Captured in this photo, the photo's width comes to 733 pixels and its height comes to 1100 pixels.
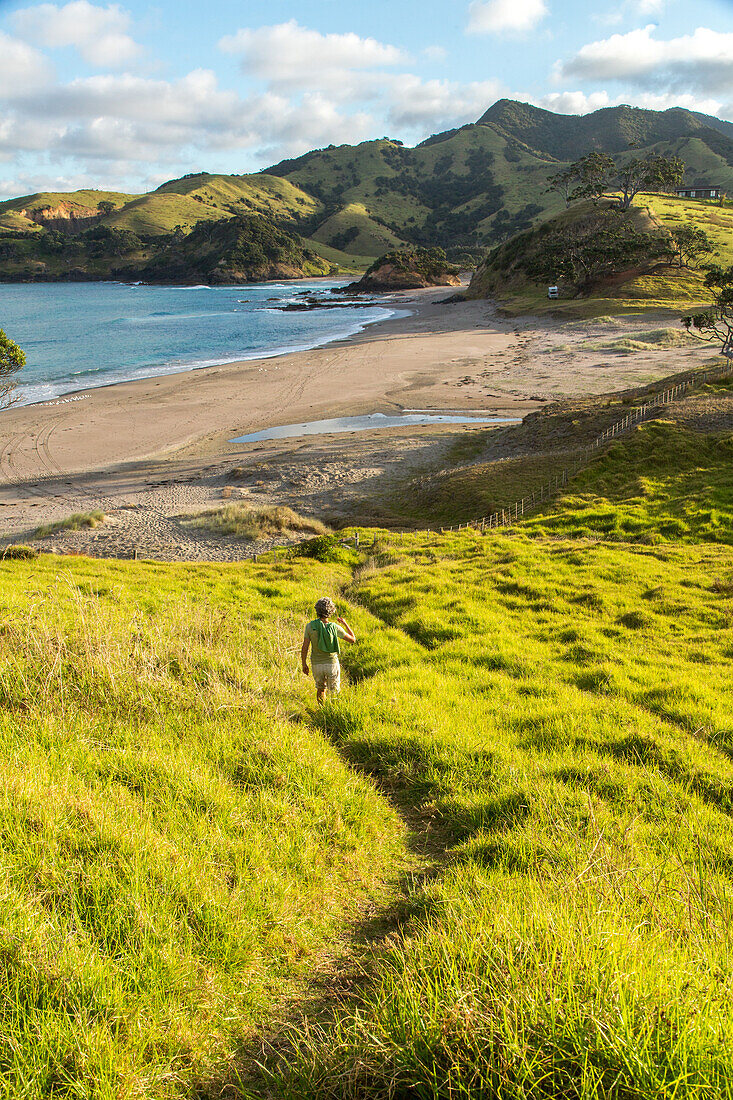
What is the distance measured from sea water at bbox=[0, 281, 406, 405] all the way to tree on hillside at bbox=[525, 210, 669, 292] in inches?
919

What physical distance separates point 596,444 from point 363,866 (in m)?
21.7

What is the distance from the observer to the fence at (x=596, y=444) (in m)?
19.2

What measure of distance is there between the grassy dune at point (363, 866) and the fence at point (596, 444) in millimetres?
9960

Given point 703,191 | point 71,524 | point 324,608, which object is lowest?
point 71,524

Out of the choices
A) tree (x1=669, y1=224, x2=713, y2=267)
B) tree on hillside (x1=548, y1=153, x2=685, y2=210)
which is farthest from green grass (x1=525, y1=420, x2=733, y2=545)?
tree on hillside (x1=548, y1=153, x2=685, y2=210)

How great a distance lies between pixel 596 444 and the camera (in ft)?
75.2

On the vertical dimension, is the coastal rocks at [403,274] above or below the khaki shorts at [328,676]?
above

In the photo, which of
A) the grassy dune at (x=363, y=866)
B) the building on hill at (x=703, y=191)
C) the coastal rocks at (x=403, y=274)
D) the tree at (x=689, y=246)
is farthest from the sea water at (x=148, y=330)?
the building on hill at (x=703, y=191)

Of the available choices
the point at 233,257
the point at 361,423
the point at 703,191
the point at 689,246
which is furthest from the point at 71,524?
the point at 703,191

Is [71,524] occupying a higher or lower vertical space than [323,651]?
higher

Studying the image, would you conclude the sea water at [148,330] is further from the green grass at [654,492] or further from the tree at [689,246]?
the green grass at [654,492]

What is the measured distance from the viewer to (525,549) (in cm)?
1516

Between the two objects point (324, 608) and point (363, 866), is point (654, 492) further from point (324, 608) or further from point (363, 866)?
point (363, 866)

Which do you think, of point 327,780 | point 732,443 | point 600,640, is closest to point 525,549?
point 600,640
